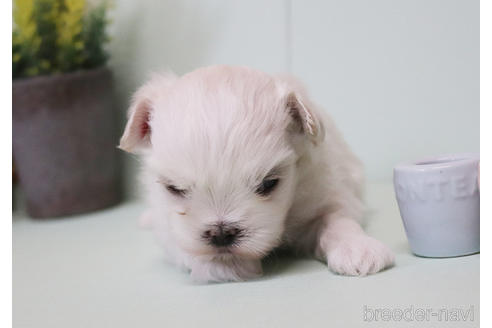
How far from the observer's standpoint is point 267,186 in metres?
1.36

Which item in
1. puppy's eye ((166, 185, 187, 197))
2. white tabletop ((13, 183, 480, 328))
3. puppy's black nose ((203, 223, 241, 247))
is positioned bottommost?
white tabletop ((13, 183, 480, 328))

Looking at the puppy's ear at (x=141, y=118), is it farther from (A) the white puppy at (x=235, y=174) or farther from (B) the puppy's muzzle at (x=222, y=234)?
(B) the puppy's muzzle at (x=222, y=234)

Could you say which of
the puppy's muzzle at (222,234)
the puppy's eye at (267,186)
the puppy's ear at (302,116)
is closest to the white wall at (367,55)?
the puppy's ear at (302,116)

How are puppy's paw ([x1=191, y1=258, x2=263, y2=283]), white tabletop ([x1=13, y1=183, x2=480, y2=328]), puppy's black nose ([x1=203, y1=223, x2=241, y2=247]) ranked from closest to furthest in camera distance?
1. white tabletop ([x1=13, y1=183, x2=480, y2=328])
2. puppy's black nose ([x1=203, y1=223, x2=241, y2=247])
3. puppy's paw ([x1=191, y1=258, x2=263, y2=283])

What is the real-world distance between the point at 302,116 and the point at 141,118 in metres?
0.43

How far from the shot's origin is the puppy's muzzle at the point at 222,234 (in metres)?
1.29

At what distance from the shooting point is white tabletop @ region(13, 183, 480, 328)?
44.6 inches

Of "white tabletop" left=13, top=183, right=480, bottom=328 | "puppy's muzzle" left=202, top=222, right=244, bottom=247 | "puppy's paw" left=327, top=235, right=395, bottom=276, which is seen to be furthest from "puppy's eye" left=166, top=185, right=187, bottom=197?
"puppy's paw" left=327, top=235, right=395, bottom=276

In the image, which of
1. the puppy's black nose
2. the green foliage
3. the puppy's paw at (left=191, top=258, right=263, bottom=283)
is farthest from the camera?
the green foliage

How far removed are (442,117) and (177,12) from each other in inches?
52.0

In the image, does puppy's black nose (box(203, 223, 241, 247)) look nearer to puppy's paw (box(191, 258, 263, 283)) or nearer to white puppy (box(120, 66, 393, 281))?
white puppy (box(120, 66, 393, 281))

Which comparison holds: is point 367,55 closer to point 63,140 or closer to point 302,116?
point 302,116

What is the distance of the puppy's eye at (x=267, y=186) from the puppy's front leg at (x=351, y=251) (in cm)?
22

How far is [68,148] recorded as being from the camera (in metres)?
2.64
